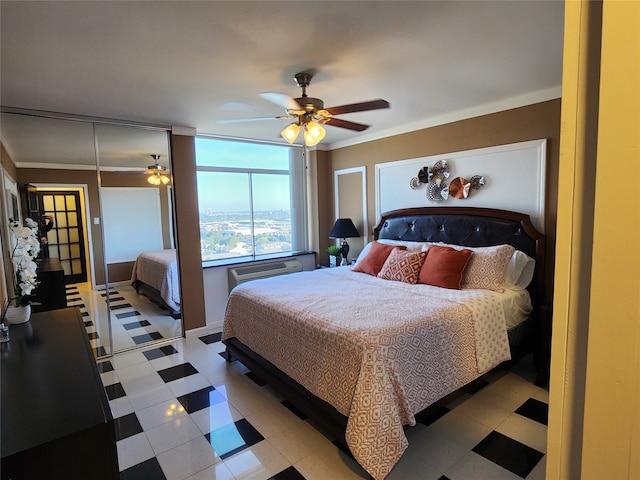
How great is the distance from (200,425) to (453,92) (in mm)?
3214

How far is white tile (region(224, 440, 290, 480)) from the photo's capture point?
6.57 feet

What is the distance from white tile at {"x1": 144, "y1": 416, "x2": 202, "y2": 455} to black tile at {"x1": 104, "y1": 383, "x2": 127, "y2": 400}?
0.65m

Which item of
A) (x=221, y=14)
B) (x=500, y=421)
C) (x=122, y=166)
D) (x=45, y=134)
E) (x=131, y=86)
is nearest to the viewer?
(x=221, y=14)

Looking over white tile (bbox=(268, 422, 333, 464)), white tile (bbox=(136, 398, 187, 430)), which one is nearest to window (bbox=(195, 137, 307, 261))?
white tile (bbox=(136, 398, 187, 430))

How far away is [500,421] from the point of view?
241 centimetres

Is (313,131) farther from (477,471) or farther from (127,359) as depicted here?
(127,359)

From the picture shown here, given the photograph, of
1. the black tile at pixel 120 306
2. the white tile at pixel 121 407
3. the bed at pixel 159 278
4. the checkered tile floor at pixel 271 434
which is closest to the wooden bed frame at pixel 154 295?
the bed at pixel 159 278

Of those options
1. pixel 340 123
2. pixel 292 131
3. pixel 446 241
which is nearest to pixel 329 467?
pixel 292 131

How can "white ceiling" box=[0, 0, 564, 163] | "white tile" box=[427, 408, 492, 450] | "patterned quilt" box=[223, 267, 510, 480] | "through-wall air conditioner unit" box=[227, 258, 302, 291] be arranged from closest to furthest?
"white ceiling" box=[0, 0, 564, 163], "patterned quilt" box=[223, 267, 510, 480], "white tile" box=[427, 408, 492, 450], "through-wall air conditioner unit" box=[227, 258, 302, 291]

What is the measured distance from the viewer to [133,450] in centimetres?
222

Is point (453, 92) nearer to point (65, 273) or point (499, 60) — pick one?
point (499, 60)

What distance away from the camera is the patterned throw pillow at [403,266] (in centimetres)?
332

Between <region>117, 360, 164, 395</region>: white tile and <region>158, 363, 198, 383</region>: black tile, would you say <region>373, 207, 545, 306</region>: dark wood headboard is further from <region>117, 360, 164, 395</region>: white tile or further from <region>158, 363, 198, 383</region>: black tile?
<region>117, 360, 164, 395</region>: white tile

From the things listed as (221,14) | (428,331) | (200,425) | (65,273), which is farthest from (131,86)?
(428,331)
